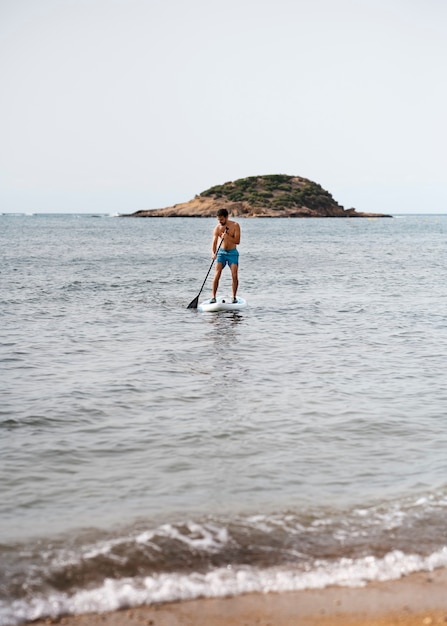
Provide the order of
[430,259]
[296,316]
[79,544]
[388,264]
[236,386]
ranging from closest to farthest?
[79,544] < [236,386] < [296,316] < [388,264] < [430,259]

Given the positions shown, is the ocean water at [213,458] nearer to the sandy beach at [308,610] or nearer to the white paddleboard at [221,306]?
the sandy beach at [308,610]

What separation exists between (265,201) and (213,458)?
6898 inches

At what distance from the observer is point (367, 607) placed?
4020mm

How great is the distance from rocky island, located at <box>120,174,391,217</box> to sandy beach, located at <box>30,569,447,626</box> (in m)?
168

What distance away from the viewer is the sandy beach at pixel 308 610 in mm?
3891

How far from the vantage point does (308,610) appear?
13.1 ft

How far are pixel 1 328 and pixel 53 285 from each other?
28.9 ft

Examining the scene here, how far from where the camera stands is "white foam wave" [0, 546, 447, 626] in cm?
404

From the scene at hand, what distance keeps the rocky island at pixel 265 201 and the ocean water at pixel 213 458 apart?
16054cm

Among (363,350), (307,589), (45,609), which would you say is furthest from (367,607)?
(363,350)

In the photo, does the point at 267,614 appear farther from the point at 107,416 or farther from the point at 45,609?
the point at 107,416

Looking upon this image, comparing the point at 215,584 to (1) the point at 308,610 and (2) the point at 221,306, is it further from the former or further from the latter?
(2) the point at 221,306

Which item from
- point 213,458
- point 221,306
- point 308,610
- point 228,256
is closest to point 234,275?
point 228,256

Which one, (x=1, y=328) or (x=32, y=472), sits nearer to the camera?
(x=32, y=472)
